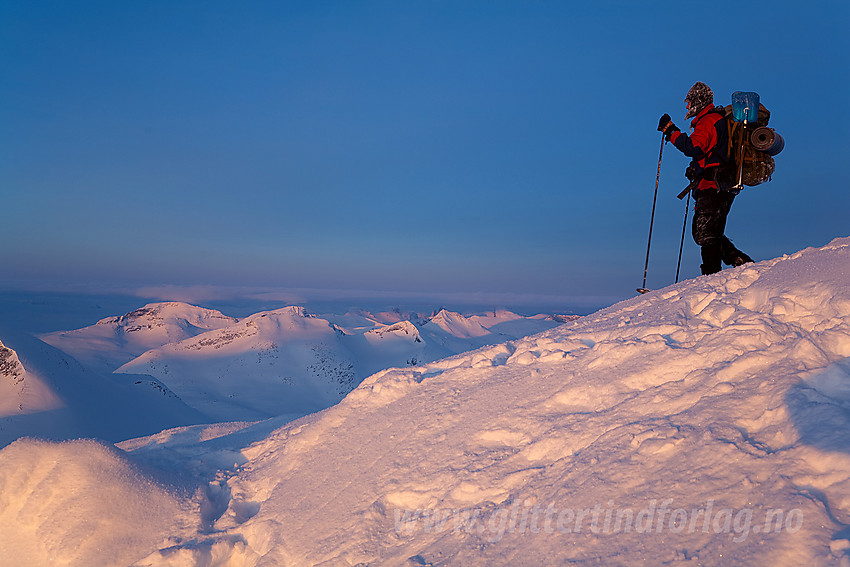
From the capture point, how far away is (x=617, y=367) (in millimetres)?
A: 4383

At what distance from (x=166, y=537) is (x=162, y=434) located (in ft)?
13.8

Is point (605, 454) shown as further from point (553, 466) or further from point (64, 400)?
point (64, 400)

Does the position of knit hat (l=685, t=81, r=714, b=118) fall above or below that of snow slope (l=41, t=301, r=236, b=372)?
above

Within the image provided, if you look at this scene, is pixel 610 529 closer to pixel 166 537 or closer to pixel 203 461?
pixel 166 537

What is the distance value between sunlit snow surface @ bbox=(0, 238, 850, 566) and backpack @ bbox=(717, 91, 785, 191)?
168cm

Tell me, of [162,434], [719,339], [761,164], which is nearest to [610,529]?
[719,339]

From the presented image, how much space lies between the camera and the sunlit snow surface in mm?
2523

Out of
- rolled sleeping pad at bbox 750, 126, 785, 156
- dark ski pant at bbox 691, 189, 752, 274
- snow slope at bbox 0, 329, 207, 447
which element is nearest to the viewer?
rolled sleeping pad at bbox 750, 126, 785, 156

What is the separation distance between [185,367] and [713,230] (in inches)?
1999

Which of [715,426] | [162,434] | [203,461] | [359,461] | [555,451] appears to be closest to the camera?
[715,426]

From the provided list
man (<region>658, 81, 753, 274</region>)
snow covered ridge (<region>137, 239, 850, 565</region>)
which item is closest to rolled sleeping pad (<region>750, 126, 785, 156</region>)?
man (<region>658, 81, 753, 274</region>)

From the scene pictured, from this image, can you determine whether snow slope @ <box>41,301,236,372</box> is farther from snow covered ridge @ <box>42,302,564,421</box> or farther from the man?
the man

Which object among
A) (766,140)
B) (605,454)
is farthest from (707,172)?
(605,454)

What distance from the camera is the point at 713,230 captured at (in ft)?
23.7
